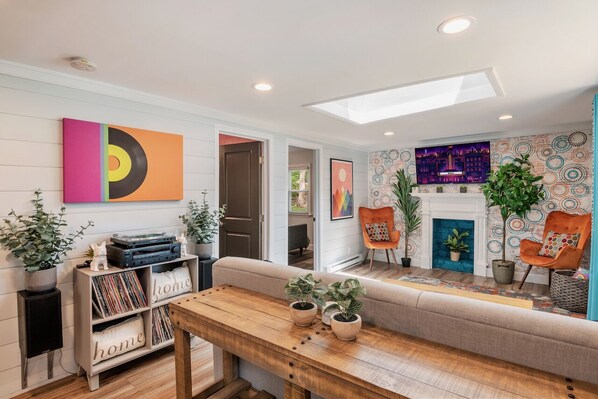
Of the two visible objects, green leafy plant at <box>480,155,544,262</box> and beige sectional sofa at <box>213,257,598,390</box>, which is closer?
beige sectional sofa at <box>213,257,598,390</box>

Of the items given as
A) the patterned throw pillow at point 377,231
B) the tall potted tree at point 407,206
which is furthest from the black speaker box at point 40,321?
the tall potted tree at point 407,206

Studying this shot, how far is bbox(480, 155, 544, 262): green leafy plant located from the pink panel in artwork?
4.75 metres

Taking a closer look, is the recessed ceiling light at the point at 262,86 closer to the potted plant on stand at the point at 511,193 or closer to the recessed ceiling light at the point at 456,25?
the recessed ceiling light at the point at 456,25

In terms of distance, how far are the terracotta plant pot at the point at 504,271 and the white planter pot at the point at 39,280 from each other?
5194mm

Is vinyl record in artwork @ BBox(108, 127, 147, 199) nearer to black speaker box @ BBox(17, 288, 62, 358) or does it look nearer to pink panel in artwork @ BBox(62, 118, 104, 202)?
pink panel in artwork @ BBox(62, 118, 104, 202)

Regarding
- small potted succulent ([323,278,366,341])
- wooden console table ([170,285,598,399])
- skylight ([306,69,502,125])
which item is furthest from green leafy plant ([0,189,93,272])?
skylight ([306,69,502,125])

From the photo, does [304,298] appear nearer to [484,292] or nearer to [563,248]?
[484,292]

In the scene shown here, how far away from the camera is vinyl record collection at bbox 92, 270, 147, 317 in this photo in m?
2.25

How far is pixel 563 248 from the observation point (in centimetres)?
381

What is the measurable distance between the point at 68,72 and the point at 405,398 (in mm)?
2832

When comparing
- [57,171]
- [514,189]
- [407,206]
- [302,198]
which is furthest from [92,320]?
[302,198]

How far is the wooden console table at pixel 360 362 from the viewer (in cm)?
94

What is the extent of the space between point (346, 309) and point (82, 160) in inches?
89.6

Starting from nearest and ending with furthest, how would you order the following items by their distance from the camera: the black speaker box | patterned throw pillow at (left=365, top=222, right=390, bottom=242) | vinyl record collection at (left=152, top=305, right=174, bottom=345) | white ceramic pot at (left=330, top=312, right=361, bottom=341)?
white ceramic pot at (left=330, top=312, right=361, bottom=341), the black speaker box, vinyl record collection at (left=152, top=305, right=174, bottom=345), patterned throw pillow at (left=365, top=222, right=390, bottom=242)
